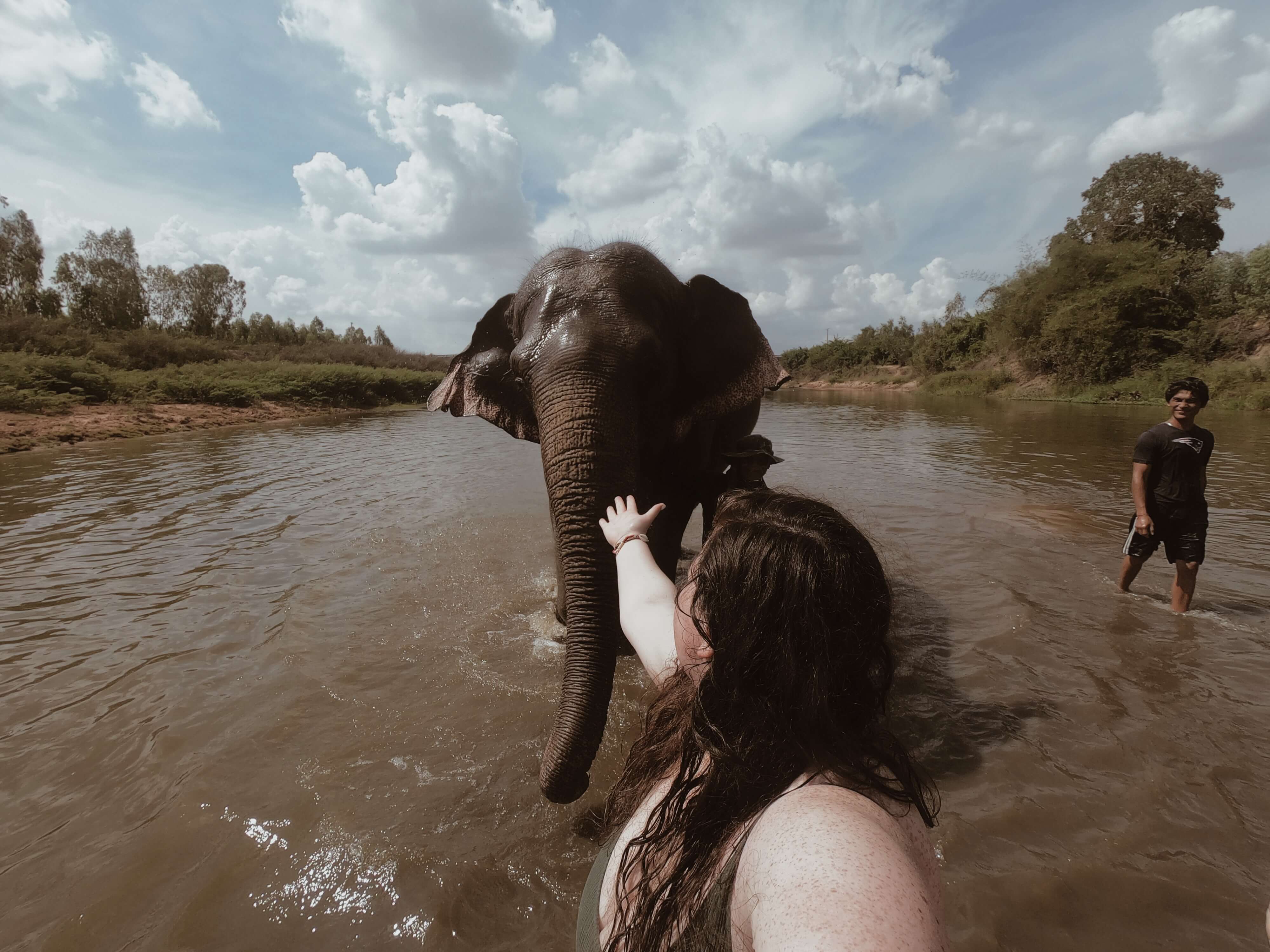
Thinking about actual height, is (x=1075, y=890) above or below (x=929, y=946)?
below

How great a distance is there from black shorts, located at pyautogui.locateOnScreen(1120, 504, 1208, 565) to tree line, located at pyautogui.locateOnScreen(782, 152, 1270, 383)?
32795 mm

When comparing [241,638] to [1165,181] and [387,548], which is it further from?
[1165,181]

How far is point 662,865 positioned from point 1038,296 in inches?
1746

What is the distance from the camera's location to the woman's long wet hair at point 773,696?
3.34ft

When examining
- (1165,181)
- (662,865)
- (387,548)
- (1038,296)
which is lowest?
(387,548)

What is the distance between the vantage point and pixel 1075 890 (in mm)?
2334

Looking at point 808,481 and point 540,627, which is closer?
point 540,627

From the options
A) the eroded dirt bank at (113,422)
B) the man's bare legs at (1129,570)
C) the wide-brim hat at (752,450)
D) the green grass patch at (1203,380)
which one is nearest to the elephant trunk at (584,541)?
the wide-brim hat at (752,450)

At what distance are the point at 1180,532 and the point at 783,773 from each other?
5.62m

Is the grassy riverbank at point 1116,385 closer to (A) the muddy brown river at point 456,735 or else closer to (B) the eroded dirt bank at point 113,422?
(A) the muddy brown river at point 456,735

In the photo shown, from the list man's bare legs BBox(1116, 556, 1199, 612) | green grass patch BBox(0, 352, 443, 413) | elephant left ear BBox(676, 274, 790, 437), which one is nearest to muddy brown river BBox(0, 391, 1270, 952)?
man's bare legs BBox(1116, 556, 1199, 612)

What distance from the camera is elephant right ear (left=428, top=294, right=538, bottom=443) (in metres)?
4.76

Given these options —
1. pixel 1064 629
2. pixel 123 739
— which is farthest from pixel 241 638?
pixel 1064 629

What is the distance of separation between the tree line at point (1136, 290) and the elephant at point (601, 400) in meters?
34.1
